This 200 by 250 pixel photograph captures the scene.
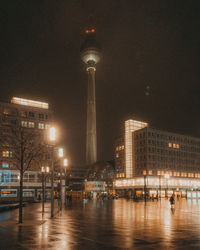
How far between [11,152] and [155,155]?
65853 mm

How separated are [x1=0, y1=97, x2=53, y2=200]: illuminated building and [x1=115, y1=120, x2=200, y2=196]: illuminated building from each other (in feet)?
153

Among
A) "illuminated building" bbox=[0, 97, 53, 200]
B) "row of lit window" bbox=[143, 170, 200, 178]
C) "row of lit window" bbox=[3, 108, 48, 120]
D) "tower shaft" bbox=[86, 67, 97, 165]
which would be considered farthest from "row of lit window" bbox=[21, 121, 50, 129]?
"tower shaft" bbox=[86, 67, 97, 165]

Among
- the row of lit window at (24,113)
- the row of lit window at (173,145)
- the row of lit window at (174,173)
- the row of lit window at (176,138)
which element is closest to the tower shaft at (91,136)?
the row of lit window at (176,138)

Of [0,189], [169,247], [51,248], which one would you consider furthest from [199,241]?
[0,189]

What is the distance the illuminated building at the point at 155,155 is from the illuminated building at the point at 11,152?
4649cm

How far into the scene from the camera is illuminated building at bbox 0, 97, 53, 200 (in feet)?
307

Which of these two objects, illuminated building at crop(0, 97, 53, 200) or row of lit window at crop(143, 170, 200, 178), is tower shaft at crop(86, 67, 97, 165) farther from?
illuminated building at crop(0, 97, 53, 200)

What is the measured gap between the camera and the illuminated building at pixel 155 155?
133000 mm

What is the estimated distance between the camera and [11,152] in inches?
3622

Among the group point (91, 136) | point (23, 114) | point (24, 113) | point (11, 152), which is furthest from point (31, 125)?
point (91, 136)

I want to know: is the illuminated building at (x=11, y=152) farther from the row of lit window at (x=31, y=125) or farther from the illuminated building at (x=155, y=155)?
the illuminated building at (x=155, y=155)

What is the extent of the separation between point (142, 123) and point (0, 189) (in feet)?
269

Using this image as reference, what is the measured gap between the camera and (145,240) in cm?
1359

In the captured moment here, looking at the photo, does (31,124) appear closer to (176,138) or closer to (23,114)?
(23,114)
